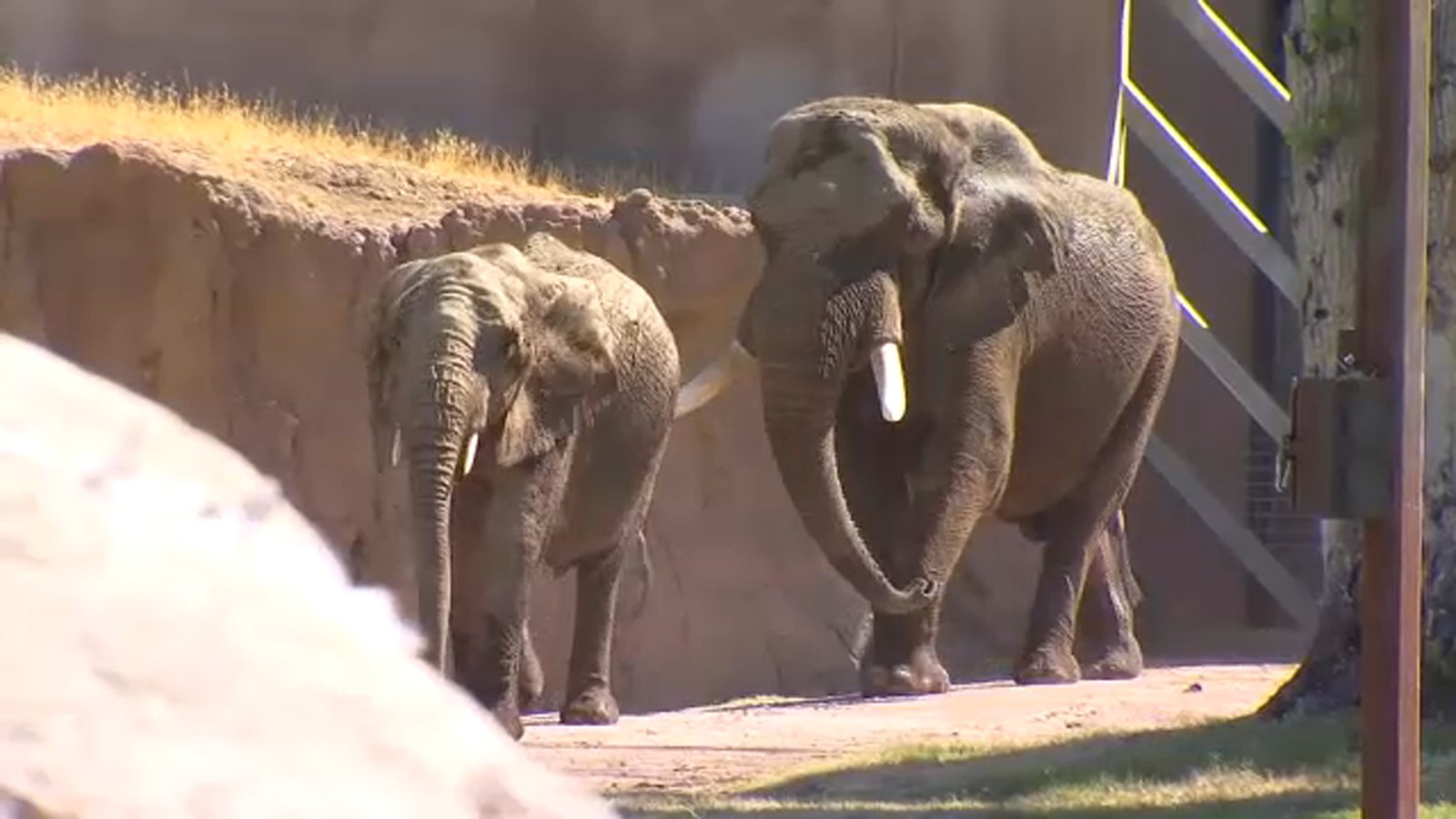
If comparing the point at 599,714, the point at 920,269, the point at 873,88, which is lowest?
the point at 599,714

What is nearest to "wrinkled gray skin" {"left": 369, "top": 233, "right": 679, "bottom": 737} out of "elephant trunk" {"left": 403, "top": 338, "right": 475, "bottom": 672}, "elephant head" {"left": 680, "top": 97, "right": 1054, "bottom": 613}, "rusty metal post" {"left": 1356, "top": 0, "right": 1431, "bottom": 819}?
"elephant trunk" {"left": 403, "top": 338, "right": 475, "bottom": 672}

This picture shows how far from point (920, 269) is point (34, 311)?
165 inches

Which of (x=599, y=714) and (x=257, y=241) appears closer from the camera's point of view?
(x=599, y=714)

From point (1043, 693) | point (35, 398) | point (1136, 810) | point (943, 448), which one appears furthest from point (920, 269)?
point (35, 398)

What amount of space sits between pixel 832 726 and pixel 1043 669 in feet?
8.47

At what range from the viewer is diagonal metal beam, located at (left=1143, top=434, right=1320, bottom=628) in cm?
1761

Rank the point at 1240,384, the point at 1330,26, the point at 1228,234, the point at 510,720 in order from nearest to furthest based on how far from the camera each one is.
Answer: the point at 1330,26
the point at 510,720
the point at 1240,384
the point at 1228,234

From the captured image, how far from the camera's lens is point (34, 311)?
1345 cm

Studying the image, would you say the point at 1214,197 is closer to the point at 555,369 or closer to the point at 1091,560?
the point at 1091,560

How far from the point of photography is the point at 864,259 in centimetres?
1212

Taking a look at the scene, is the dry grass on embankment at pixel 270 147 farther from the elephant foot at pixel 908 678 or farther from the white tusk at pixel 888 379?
the elephant foot at pixel 908 678

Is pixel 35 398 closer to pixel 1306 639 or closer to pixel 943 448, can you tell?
pixel 943 448

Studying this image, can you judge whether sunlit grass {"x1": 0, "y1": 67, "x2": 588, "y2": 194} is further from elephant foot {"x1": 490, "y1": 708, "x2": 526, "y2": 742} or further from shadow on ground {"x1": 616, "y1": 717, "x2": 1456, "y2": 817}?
shadow on ground {"x1": 616, "y1": 717, "x2": 1456, "y2": 817}

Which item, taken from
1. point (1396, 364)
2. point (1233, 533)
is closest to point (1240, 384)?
point (1233, 533)
